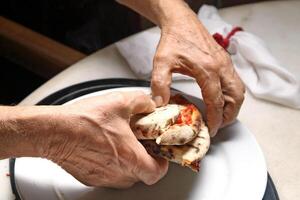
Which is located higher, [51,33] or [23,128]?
[23,128]

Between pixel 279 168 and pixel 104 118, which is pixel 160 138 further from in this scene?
pixel 279 168

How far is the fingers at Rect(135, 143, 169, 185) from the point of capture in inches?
24.3

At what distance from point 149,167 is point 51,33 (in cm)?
89

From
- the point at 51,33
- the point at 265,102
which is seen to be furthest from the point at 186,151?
the point at 51,33

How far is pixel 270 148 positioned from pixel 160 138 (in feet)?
0.81

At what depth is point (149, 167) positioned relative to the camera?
620mm

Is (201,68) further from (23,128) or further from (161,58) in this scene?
(23,128)

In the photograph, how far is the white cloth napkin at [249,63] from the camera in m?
0.83

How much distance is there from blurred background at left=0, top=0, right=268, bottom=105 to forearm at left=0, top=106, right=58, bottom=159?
624 mm

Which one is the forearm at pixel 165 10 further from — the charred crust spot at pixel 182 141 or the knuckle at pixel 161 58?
the charred crust spot at pixel 182 141

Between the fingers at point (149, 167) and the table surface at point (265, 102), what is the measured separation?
0.64 feet

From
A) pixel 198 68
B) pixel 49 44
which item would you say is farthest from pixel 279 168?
pixel 49 44

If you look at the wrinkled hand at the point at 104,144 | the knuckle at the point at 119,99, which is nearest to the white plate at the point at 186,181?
the wrinkled hand at the point at 104,144

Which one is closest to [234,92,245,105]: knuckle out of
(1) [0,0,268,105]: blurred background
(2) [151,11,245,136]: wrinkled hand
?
(2) [151,11,245,136]: wrinkled hand
